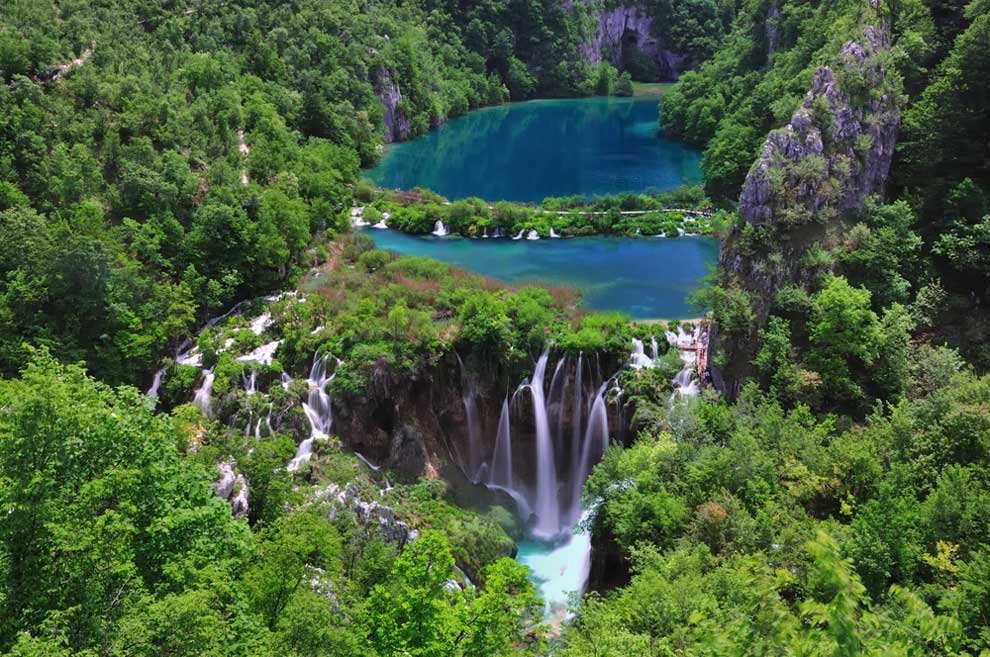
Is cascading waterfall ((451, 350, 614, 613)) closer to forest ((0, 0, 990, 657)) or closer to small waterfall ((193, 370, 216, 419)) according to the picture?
forest ((0, 0, 990, 657))

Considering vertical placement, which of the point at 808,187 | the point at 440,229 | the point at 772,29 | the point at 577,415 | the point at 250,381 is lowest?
the point at 577,415

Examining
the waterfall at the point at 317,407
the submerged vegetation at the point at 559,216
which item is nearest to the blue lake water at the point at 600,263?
the submerged vegetation at the point at 559,216

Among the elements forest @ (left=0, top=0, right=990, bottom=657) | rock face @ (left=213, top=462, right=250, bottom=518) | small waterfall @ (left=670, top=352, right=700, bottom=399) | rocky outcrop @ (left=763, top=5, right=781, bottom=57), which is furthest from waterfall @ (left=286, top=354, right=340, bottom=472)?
rocky outcrop @ (left=763, top=5, right=781, bottom=57)

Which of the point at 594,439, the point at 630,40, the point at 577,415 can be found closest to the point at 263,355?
the point at 577,415

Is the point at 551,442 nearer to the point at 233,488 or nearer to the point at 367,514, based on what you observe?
the point at 367,514

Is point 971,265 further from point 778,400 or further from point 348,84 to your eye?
point 348,84
